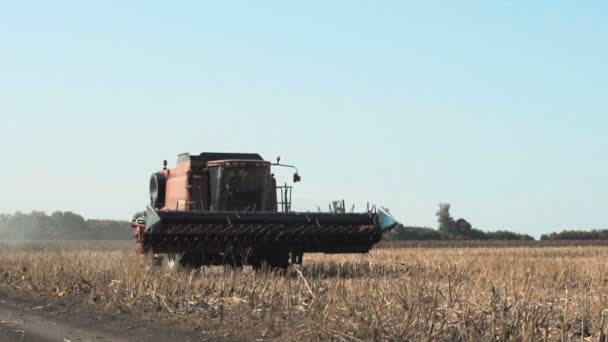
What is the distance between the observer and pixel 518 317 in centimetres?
845

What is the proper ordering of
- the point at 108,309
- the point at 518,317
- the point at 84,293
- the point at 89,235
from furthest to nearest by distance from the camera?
the point at 89,235, the point at 84,293, the point at 108,309, the point at 518,317

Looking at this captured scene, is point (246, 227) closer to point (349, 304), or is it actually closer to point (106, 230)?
point (349, 304)

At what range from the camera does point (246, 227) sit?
1803cm

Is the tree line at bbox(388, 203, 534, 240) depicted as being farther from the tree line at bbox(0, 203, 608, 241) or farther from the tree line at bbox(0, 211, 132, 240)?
the tree line at bbox(0, 211, 132, 240)

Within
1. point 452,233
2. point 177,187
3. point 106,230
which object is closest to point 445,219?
point 452,233

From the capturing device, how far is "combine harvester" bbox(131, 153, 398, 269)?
58.4 ft

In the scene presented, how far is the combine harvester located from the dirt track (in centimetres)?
417

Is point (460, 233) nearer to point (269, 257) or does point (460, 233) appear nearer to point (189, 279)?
point (269, 257)

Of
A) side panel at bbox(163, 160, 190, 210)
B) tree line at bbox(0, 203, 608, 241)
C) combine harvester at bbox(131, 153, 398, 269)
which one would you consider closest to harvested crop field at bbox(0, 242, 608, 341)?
combine harvester at bbox(131, 153, 398, 269)

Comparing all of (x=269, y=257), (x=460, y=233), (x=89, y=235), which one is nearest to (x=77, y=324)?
(x=269, y=257)

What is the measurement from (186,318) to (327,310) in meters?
2.13

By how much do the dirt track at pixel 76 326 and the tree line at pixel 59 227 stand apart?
5782 cm

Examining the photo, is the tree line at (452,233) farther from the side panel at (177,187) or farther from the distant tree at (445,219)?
the side panel at (177,187)

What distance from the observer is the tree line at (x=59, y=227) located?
235 feet
